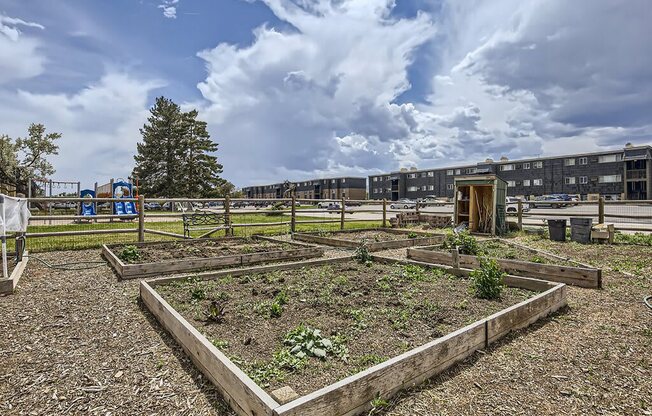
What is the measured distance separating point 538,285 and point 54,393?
225 inches

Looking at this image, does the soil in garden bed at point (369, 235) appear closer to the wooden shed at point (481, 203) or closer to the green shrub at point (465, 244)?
the green shrub at point (465, 244)

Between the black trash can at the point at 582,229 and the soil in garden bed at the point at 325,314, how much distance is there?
7491 mm

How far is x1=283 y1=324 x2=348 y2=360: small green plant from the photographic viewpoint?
10.2 feet

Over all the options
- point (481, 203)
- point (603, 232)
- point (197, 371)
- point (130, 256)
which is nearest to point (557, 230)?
point (603, 232)

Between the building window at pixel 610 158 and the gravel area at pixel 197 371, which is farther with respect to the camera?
the building window at pixel 610 158

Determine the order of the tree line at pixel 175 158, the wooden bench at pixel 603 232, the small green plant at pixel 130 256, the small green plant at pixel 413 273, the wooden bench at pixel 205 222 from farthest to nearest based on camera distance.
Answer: the tree line at pixel 175 158
the wooden bench at pixel 205 222
the wooden bench at pixel 603 232
the small green plant at pixel 130 256
the small green plant at pixel 413 273

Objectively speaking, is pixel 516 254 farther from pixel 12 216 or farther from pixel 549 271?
pixel 12 216

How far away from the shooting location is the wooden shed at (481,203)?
45.2 feet

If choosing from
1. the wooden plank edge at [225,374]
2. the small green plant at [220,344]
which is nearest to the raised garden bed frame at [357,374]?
the wooden plank edge at [225,374]

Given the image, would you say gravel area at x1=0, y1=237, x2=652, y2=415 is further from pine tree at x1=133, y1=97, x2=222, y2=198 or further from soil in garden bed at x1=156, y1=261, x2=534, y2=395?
pine tree at x1=133, y1=97, x2=222, y2=198

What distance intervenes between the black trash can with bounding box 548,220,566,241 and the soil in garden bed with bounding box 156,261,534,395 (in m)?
7.40

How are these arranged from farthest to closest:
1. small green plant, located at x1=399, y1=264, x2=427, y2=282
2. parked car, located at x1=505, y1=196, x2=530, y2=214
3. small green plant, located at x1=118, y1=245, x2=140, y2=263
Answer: parked car, located at x1=505, y1=196, x2=530, y2=214 < small green plant, located at x1=118, y1=245, x2=140, y2=263 < small green plant, located at x1=399, y1=264, x2=427, y2=282

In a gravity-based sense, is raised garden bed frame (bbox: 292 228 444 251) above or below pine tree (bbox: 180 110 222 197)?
below

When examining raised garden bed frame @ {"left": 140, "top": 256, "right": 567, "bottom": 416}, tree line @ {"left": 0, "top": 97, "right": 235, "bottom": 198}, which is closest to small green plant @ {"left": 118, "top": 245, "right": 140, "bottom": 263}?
raised garden bed frame @ {"left": 140, "top": 256, "right": 567, "bottom": 416}
